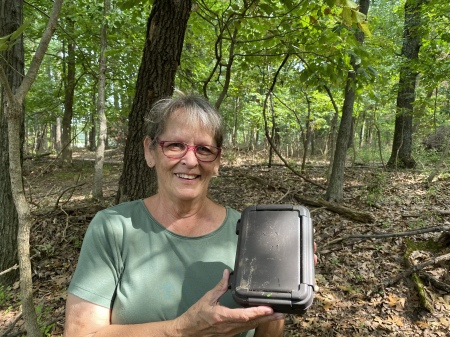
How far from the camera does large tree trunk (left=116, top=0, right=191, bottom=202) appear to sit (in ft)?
11.5

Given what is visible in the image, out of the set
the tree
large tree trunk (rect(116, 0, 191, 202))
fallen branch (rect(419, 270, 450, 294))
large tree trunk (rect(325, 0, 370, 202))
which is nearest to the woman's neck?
the tree

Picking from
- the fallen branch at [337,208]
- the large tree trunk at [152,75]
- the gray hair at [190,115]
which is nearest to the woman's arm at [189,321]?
the gray hair at [190,115]

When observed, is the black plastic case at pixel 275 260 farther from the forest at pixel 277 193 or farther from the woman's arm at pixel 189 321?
the forest at pixel 277 193

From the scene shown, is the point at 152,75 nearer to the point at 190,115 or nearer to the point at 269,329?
the point at 190,115

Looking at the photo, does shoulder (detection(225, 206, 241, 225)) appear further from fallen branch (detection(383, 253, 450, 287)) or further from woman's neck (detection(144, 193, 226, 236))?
fallen branch (detection(383, 253, 450, 287))

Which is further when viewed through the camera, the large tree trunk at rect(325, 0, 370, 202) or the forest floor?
the large tree trunk at rect(325, 0, 370, 202)

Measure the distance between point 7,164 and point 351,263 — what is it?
479 cm

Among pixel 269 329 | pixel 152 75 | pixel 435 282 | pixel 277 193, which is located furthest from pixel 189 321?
pixel 277 193

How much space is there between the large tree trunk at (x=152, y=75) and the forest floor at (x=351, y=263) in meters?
1.23

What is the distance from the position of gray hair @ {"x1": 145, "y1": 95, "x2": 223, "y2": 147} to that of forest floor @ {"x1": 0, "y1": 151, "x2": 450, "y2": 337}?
2641 millimetres

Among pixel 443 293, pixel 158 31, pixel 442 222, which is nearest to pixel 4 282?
pixel 158 31

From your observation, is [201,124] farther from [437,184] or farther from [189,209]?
[437,184]

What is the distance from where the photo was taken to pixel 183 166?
1.49m

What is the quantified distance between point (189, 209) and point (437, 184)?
7972 mm
